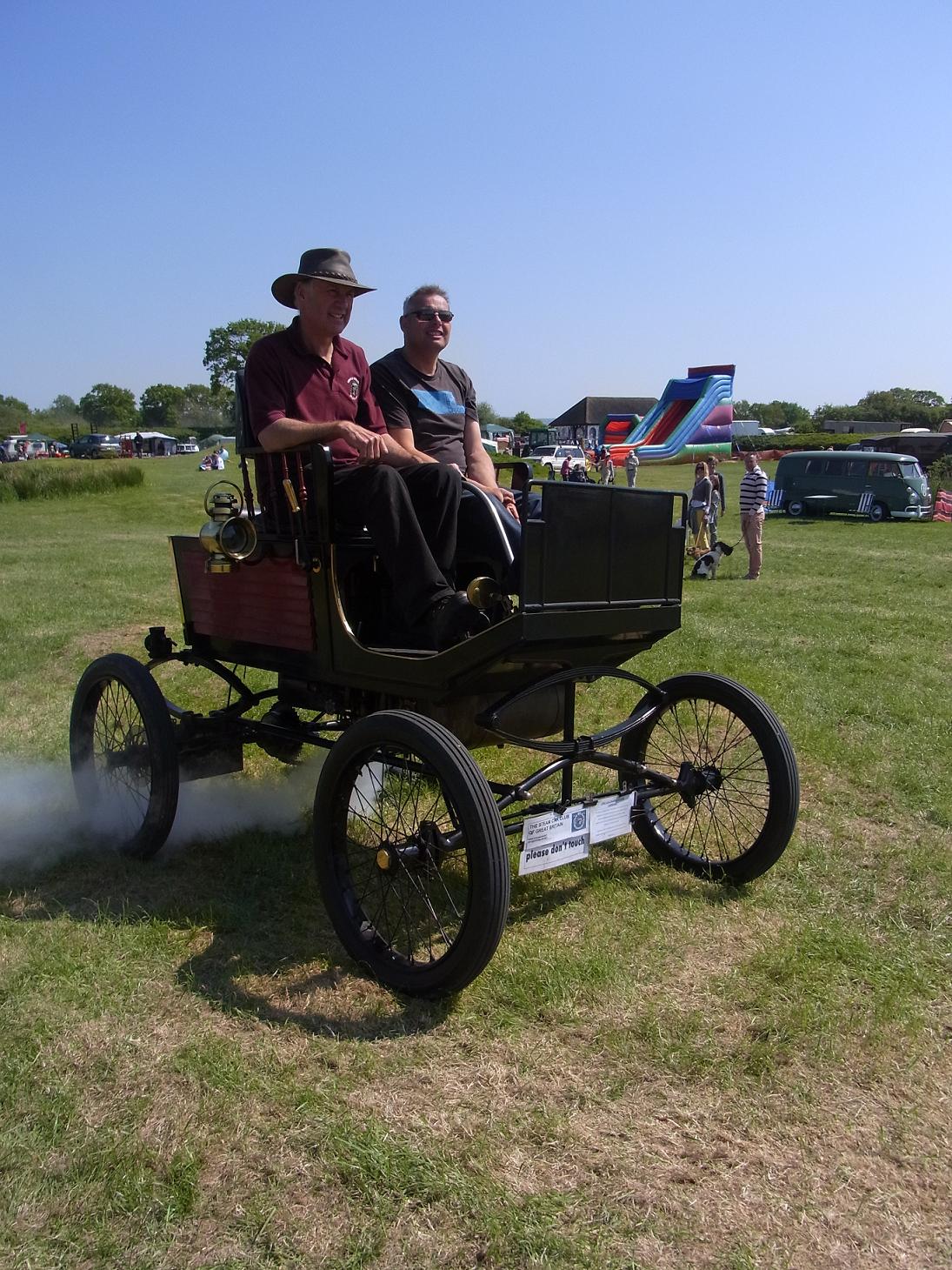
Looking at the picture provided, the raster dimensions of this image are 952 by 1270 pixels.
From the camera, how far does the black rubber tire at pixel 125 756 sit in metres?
4.00

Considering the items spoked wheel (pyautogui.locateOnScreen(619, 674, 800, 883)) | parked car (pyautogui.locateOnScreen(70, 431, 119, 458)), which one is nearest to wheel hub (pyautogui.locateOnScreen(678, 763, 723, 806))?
spoked wheel (pyautogui.locateOnScreen(619, 674, 800, 883))

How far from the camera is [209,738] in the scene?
4.38 meters

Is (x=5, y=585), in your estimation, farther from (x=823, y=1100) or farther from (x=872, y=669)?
(x=823, y=1100)

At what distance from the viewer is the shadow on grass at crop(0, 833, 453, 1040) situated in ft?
10.0

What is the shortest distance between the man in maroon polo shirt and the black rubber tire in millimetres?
1145

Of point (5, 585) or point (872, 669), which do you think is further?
point (5, 585)

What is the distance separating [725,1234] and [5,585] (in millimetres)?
12567

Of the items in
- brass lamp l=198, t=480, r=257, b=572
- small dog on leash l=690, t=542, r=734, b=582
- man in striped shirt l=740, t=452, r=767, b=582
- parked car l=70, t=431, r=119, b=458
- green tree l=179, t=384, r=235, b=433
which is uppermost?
green tree l=179, t=384, r=235, b=433

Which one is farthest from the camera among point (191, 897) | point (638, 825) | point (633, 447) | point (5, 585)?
point (633, 447)

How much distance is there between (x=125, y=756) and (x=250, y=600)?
3.00ft

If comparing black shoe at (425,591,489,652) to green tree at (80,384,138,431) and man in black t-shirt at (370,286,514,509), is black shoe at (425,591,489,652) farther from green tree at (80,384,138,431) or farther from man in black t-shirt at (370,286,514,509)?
green tree at (80,384,138,431)

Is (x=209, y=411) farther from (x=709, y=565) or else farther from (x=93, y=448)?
(x=709, y=565)

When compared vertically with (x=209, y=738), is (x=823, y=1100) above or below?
below

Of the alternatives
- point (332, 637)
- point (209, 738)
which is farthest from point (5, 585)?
point (332, 637)
